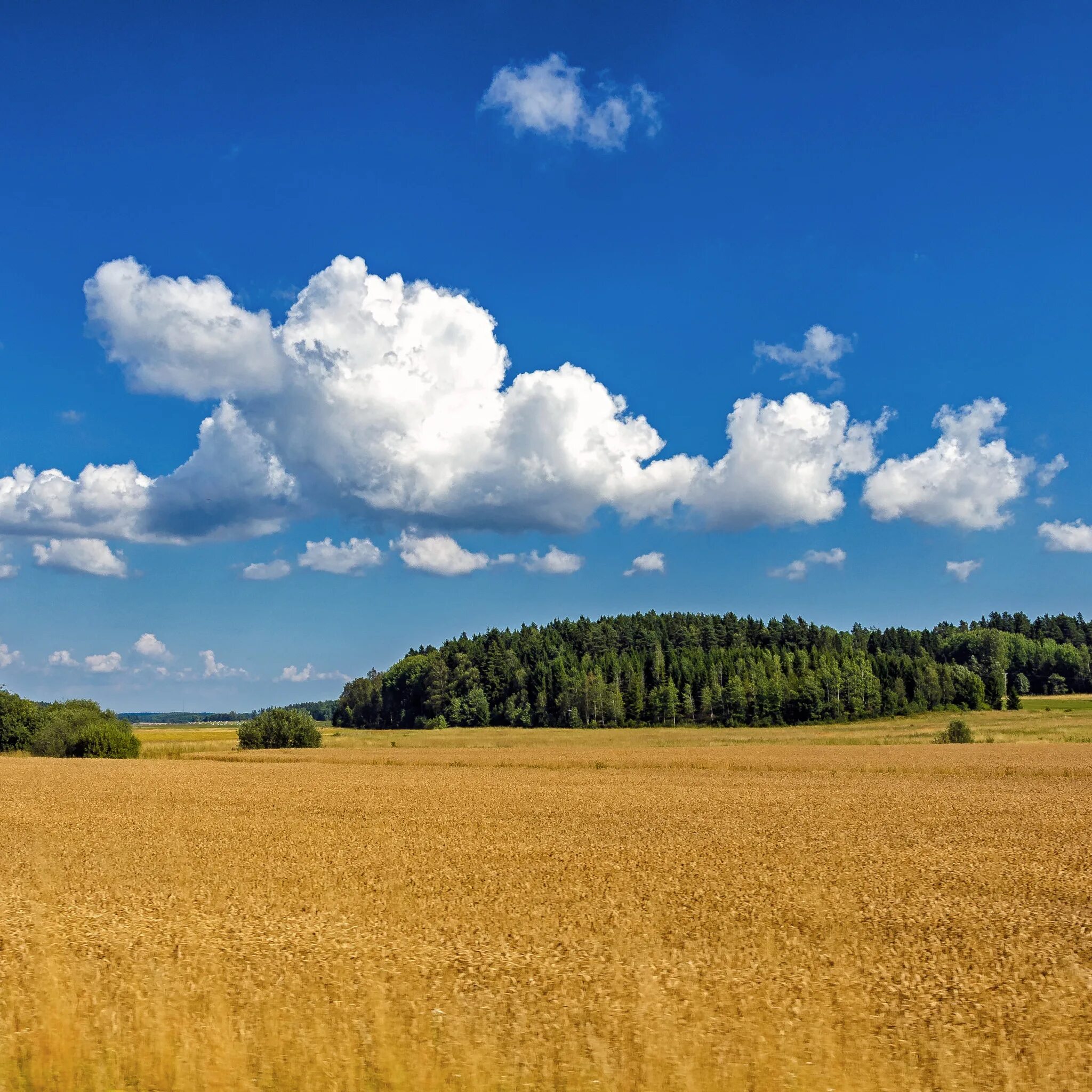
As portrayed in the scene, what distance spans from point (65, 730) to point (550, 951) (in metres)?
69.0

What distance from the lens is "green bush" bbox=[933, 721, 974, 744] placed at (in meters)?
70.2

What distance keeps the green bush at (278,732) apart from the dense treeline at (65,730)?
33.1 ft

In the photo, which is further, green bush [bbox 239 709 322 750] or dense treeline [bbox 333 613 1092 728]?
dense treeline [bbox 333 613 1092 728]

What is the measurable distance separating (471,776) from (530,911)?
3300 centimetres

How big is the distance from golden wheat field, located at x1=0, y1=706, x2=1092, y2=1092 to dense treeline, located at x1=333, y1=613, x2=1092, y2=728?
11020cm

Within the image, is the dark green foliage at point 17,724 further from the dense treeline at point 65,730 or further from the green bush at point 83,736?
the green bush at point 83,736

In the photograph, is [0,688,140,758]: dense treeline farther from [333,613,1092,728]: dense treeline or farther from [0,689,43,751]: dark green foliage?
[333,613,1092,728]: dense treeline

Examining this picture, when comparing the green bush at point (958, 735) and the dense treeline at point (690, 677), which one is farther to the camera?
the dense treeline at point (690, 677)

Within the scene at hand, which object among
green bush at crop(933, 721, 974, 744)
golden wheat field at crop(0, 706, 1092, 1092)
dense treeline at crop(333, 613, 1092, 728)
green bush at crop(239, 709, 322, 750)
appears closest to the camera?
golden wheat field at crop(0, 706, 1092, 1092)

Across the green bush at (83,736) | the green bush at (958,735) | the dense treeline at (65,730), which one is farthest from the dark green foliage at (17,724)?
the green bush at (958,735)

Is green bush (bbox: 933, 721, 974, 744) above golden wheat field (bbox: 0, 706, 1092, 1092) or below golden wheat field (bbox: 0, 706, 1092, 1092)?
below

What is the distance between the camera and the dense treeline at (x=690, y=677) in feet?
438

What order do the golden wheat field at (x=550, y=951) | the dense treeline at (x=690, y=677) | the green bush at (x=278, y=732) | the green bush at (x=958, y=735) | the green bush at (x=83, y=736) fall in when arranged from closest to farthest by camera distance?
the golden wheat field at (x=550, y=951) < the green bush at (x=83, y=736) < the green bush at (x=958, y=735) < the green bush at (x=278, y=732) < the dense treeline at (x=690, y=677)

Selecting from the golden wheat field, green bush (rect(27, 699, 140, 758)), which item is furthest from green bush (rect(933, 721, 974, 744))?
green bush (rect(27, 699, 140, 758))
